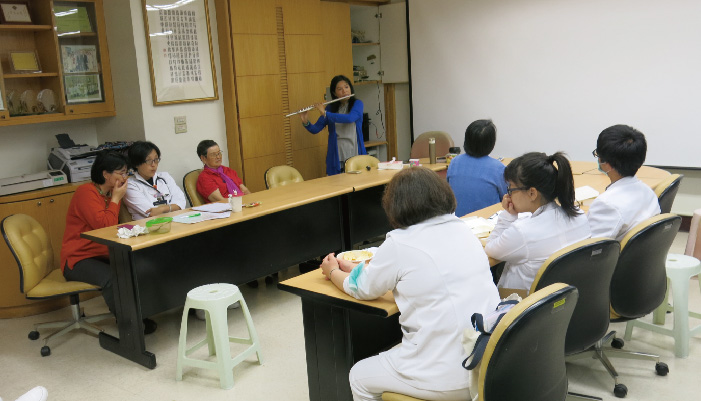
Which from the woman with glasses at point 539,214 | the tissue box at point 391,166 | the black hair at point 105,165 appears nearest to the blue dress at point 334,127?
the tissue box at point 391,166

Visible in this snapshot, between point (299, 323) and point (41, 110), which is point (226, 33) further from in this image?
point (299, 323)

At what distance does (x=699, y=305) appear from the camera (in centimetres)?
393

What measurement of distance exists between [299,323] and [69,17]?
10.2 feet

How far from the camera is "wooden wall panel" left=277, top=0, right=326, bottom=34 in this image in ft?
20.0

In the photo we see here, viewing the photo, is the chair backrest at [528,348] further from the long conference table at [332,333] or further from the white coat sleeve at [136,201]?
the white coat sleeve at [136,201]

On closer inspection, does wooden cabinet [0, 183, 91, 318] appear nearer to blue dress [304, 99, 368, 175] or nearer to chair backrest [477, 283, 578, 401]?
blue dress [304, 99, 368, 175]

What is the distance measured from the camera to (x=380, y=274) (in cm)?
208

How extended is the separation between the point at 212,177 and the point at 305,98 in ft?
6.10

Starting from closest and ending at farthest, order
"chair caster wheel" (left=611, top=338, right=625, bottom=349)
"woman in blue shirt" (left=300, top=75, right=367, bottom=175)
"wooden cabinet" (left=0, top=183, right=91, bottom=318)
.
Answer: "chair caster wheel" (left=611, top=338, right=625, bottom=349) < "wooden cabinet" (left=0, top=183, right=91, bottom=318) < "woman in blue shirt" (left=300, top=75, right=367, bottom=175)

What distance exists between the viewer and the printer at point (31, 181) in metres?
4.34

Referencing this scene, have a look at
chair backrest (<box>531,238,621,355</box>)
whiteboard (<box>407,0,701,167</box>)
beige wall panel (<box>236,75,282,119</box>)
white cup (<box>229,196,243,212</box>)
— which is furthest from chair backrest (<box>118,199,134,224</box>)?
whiteboard (<box>407,0,701,167</box>)

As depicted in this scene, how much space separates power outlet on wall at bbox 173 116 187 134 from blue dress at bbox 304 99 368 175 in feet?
3.91

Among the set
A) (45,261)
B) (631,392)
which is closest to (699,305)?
(631,392)

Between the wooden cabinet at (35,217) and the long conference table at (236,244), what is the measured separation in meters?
1.08
